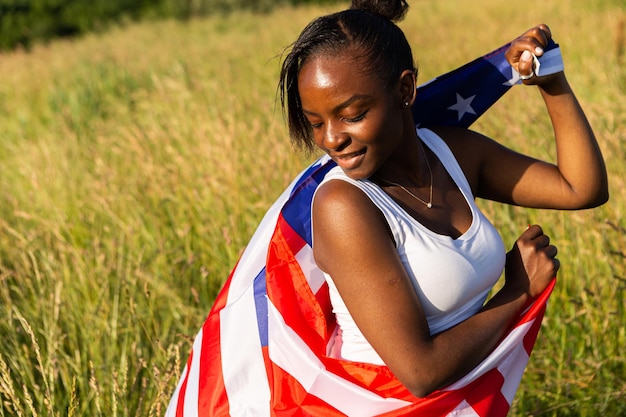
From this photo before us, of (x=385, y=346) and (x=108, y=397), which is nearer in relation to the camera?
(x=385, y=346)

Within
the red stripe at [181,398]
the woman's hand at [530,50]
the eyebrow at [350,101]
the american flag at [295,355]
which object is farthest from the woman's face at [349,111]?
the red stripe at [181,398]

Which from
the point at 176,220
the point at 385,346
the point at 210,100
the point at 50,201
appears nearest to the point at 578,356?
the point at 385,346

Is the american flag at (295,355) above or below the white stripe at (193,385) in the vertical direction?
above

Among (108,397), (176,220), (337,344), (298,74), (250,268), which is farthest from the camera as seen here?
(176,220)

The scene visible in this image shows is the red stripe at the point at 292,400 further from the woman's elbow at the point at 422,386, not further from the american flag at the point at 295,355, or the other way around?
the woman's elbow at the point at 422,386

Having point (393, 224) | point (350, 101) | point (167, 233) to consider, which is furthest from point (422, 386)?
point (167, 233)

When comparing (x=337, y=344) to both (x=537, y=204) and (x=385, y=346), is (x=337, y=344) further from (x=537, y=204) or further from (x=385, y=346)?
(x=537, y=204)

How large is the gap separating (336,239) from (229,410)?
53cm

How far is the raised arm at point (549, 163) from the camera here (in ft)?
5.69

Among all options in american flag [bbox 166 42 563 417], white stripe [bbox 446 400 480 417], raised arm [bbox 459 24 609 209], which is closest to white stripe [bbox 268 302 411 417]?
american flag [bbox 166 42 563 417]

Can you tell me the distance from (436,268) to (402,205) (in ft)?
0.58

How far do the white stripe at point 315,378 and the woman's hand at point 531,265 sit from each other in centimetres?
36

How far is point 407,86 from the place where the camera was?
1.56 metres

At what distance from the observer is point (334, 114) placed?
1.47m
